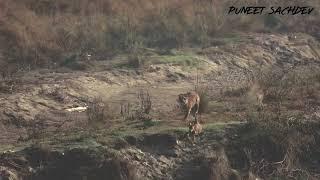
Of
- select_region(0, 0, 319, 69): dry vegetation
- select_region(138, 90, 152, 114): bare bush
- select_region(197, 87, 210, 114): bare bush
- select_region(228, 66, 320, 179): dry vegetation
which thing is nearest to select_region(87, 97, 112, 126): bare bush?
select_region(138, 90, 152, 114): bare bush

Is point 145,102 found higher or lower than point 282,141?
higher

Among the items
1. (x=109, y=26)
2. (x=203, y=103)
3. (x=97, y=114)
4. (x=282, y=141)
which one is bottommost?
(x=282, y=141)

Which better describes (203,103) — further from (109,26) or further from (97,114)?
(109,26)

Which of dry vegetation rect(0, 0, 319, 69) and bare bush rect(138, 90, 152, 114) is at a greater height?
dry vegetation rect(0, 0, 319, 69)

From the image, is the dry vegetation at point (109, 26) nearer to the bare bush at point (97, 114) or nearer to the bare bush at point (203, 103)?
the bare bush at point (97, 114)

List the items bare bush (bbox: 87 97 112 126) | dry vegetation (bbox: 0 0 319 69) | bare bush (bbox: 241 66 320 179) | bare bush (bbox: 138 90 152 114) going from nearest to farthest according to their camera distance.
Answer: bare bush (bbox: 241 66 320 179) → bare bush (bbox: 87 97 112 126) → bare bush (bbox: 138 90 152 114) → dry vegetation (bbox: 0 0 319 69)

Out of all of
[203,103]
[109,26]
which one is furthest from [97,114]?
[109,26]

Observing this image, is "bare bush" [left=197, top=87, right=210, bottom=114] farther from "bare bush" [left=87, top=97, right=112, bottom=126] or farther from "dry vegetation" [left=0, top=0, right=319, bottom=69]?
"dry vegetation" [left=0, top=0, right=319, bottom=69]

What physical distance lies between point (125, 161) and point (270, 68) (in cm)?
515

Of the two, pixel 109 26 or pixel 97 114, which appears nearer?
pixel 97 114

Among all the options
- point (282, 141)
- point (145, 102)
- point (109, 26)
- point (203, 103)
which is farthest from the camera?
point (109, 26)

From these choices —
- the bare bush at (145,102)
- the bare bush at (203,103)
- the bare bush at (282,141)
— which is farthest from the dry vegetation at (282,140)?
the bare bush at (145,102)

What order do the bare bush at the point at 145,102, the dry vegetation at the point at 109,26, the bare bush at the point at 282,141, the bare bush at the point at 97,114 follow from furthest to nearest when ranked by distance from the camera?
the dry vegetation at the point at 109,26 → the bare bush at the point at 145,102 → the bare bush at the point at 97,114 → the bare bush at the point at 282,141

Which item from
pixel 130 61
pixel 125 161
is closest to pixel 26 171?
pixel 125 161
